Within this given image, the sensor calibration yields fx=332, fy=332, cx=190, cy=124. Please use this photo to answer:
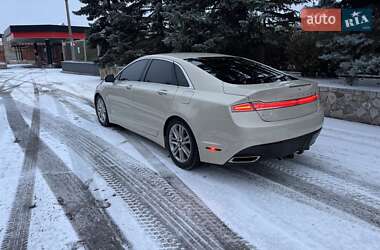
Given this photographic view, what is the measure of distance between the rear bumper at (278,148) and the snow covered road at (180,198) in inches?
15.8

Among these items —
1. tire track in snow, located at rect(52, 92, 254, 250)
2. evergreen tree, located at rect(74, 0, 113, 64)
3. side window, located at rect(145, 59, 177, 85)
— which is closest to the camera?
tire track in snow, located at rect(52, 92, 254, 250)

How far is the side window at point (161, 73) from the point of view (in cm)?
473

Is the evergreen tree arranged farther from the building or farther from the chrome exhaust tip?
the chrome exhaust tip

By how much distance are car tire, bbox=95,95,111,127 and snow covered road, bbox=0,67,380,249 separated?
1.08m

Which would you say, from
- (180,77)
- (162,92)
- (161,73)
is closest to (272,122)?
(180,77)

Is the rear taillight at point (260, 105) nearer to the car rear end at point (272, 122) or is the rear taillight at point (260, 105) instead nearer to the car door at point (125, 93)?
the car rear end at point (272, 122)

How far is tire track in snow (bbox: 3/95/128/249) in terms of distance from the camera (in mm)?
2936

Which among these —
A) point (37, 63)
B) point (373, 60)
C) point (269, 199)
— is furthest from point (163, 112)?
point (37, 63)

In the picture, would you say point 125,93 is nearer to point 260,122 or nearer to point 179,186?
point 179,186

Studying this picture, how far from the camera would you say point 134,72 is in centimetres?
575

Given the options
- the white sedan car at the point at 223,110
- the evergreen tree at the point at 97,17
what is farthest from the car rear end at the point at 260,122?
the evergreen tree at the point at 97,17

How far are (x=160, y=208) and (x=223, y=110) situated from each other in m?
1.25

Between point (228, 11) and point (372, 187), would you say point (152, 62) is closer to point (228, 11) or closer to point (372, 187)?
point (372, 187)

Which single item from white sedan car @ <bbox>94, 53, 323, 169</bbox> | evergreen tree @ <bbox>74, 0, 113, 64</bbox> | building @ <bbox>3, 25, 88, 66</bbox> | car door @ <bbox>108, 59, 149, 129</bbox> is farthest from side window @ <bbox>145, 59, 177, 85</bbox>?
building @ <bbox>3, 25, 88, 66</bbox>
